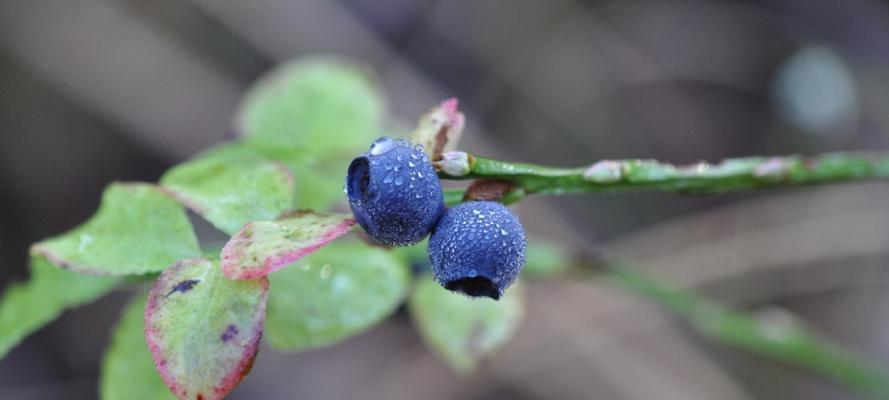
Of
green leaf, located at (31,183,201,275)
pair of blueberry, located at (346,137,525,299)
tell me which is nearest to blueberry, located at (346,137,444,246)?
pair of blueberry, located at (346,137,525,299)

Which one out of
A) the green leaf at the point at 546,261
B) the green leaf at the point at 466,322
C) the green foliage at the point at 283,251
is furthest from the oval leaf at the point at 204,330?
the green leaf at the point at 546,261

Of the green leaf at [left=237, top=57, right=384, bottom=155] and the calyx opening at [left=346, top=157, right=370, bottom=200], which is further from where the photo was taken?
the green leaf at [left=237, top=57, right=384, bottom=155]

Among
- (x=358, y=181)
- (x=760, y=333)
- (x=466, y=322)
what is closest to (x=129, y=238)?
(x=358, y=181)

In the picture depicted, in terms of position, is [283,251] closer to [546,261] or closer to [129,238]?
[129,238]

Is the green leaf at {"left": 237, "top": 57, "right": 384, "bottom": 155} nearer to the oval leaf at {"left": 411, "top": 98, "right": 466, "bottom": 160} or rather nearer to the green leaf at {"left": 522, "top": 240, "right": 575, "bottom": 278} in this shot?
the green leaf at {"left": 522, "top": 240, "right": 575, "bottom": 278}

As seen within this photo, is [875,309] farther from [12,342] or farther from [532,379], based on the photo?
[12,342]

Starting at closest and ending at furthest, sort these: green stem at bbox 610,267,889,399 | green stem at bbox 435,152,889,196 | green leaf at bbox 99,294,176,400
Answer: green stem at bbox 435,152,889,196 → green leaf at bbox 99,294,176,400 → green stem at bbox 610,267,889,399

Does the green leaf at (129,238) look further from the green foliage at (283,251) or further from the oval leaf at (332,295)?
Answer: the oval leaf at (332,295)
